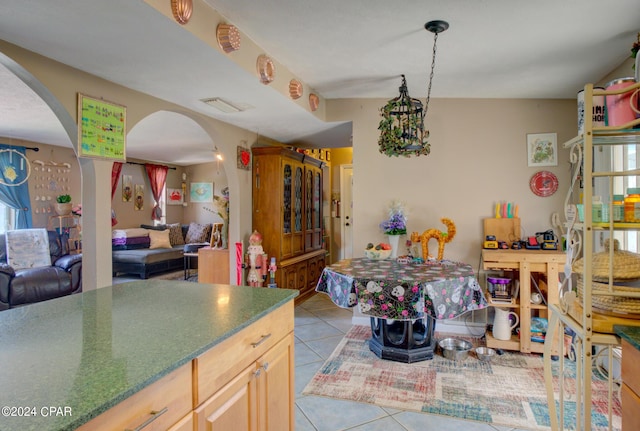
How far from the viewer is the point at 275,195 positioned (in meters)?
4.46

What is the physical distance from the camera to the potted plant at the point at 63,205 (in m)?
6.02

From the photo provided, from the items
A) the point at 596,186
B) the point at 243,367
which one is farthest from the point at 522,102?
the point at 243,367

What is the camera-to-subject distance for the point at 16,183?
5.57 m

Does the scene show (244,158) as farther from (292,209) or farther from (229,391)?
(229,391)

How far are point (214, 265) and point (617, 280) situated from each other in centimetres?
375

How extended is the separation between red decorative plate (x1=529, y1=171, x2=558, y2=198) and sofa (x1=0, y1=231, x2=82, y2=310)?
5445 millimetres

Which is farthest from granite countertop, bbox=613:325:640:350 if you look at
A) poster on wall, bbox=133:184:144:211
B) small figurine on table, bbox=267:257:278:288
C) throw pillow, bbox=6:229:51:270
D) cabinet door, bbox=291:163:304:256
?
poster on wall, bbox=133:184:144:211

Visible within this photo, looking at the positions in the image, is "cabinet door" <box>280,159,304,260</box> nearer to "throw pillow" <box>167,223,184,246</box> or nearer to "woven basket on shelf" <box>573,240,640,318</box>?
"woven basket on shelf" <box>573,240,640,318</box>

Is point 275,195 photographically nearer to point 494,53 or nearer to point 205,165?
point 494,53

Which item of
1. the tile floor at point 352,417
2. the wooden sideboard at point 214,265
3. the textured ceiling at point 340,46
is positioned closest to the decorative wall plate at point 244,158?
the textured ceiling at point 340,46

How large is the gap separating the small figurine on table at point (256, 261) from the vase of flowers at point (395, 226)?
56.7 inches

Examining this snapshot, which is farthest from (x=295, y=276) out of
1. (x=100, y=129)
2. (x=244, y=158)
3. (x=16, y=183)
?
(x=16, y=183)

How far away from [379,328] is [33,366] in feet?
8.68

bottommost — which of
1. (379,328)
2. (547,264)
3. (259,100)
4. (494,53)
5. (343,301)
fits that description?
(379,328)
